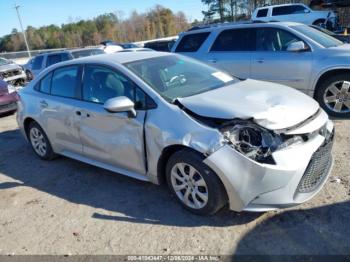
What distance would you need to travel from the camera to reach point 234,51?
7.55m

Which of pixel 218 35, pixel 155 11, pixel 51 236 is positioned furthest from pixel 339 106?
pixel 155 11

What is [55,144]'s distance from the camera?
5.28 m

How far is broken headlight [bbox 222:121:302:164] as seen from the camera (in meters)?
3.16

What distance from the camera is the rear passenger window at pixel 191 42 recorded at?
8030 millimetres

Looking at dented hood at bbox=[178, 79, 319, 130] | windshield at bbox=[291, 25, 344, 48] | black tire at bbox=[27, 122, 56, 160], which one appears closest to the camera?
dented hood at bbox=[178, 79, 319, 130]

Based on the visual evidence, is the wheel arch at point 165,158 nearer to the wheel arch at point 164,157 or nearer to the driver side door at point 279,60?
the wheel arch at point 164,157

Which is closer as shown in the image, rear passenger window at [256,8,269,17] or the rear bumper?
the rear bumper

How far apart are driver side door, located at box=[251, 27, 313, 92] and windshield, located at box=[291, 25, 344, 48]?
9.5 inches

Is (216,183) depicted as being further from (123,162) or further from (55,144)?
(55,144)

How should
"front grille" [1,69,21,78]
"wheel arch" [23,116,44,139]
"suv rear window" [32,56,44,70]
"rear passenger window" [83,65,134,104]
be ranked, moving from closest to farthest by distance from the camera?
"rear passenger window" [83,65,134,104] < "wheel arch" [23,116,44,139] < "suv rear window" [32,56,44,70] < "front grille" [1,69,21,78]

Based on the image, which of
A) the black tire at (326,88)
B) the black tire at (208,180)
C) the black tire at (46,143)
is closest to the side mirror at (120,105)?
the black tire at (208,180)

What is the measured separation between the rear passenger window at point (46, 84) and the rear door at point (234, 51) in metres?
3.60

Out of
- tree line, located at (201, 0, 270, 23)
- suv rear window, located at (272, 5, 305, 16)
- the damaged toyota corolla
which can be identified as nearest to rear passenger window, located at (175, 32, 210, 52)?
the damaged toyota corolla

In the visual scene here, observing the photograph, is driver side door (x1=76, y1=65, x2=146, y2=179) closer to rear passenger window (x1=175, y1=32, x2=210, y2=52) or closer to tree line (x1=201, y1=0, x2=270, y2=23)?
rear passenger window (x1=175, y1=32, x2=210, y2=52)
